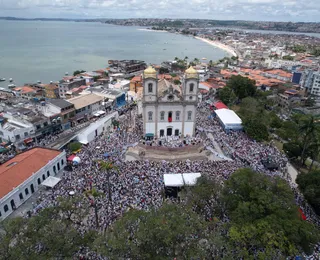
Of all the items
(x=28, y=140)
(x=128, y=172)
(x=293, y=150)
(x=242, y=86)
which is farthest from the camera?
(x=242, y=86)

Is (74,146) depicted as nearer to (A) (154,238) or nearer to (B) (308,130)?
(A) (154,238)

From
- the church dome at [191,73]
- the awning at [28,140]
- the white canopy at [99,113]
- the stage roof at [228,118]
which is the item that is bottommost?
the white canopy at [99,113]

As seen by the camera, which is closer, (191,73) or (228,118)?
(191,73)

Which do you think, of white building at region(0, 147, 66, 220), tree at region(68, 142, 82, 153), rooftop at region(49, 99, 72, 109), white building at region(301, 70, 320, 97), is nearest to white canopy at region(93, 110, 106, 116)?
rooftop at region(49, 99, 72, 109)

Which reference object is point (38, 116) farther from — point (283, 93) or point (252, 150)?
point (283, 93)

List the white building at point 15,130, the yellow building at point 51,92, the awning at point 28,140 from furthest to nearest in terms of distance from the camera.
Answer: the yellow building at point 51,92 < the awning at point 28,140 < the white building at point 15,130

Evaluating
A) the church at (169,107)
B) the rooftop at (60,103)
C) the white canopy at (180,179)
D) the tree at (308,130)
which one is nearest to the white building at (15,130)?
the rooftop at (60,103)

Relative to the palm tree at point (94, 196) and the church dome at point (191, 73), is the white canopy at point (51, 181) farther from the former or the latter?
the church dome at point (191, 73)

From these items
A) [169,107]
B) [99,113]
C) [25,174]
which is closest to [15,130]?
[25,174]

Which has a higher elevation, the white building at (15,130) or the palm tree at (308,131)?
the palm tree at (308,131)
